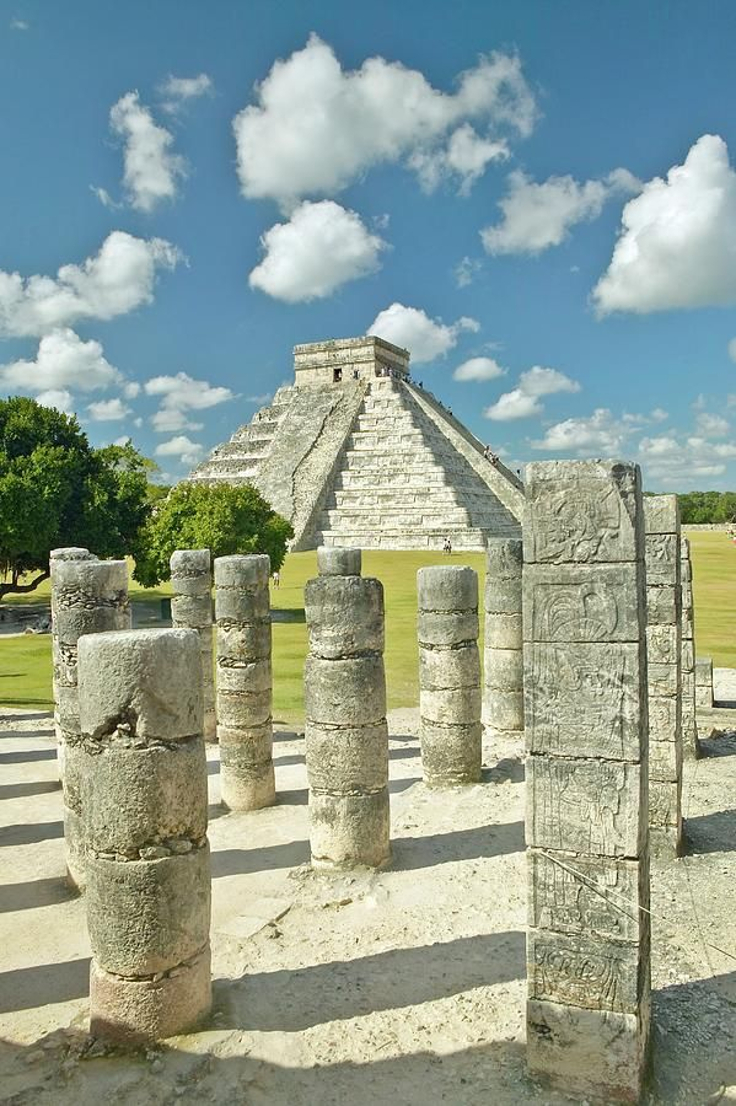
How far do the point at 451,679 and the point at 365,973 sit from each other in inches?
192

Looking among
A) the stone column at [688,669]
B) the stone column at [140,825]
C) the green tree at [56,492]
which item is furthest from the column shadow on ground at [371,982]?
the green tree at [56,492]

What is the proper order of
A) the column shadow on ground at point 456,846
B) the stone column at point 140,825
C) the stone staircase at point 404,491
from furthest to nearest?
the stone staircase at point 404,491 → the column shadow on ground at point 456,846 → the stone column at point 140,825

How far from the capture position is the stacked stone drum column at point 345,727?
27.8ft

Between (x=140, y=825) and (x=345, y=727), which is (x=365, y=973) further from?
(x=345, y=727)

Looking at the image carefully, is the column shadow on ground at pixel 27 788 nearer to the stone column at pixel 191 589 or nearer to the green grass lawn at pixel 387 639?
the stone column at pixel 191 589

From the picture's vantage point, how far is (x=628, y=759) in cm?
475

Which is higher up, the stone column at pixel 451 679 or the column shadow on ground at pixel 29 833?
the stone column at pixel 451 679

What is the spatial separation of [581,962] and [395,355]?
64.0 meters

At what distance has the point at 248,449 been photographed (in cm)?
6284

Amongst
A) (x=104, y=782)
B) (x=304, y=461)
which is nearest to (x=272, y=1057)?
(x=104, y=782)

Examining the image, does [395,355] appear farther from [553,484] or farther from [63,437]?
[553,484]

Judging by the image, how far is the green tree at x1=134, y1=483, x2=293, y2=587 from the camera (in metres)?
25.6

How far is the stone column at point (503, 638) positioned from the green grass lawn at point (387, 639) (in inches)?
118

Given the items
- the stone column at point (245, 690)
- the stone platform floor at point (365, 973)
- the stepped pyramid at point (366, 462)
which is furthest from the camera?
the stepped pyramid at point (366, 462)
